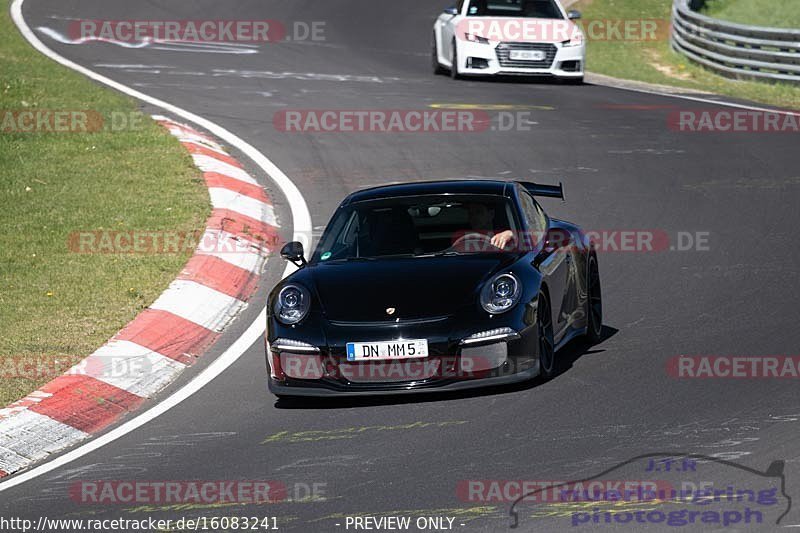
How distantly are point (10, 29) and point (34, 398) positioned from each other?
19.3 metres

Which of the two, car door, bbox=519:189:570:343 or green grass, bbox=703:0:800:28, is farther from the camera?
green grass, bbox=703:0:800:28

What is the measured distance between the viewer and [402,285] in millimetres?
8742

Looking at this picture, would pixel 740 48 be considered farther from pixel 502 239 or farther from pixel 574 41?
pixel 502 239

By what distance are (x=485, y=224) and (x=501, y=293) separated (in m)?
1.05

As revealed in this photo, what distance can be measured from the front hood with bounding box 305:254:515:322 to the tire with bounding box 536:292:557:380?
35 cm

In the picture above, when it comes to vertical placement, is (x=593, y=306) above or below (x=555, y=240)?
below

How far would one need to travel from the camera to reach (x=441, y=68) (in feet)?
78.4

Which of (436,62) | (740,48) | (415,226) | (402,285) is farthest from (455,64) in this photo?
(402,285)

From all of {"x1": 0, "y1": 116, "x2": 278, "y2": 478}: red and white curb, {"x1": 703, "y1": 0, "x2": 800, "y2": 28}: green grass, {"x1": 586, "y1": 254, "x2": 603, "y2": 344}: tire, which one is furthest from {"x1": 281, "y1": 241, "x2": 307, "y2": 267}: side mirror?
{"x1": 703, "y1": 0, "x2": 800, "y2": 28}: green grass

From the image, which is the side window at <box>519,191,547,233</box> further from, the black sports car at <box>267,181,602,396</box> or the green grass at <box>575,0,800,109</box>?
the green grass at <box>575,0,800,109</box>

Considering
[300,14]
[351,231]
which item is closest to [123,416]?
[351,231]

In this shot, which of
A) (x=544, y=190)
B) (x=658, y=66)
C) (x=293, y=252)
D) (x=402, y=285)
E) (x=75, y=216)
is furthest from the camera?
(x=658, y=66)

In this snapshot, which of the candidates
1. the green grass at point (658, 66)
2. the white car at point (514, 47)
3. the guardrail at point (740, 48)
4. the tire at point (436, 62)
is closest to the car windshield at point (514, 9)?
the white car at point (514, 47)

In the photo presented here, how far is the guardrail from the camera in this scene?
76.5ft
